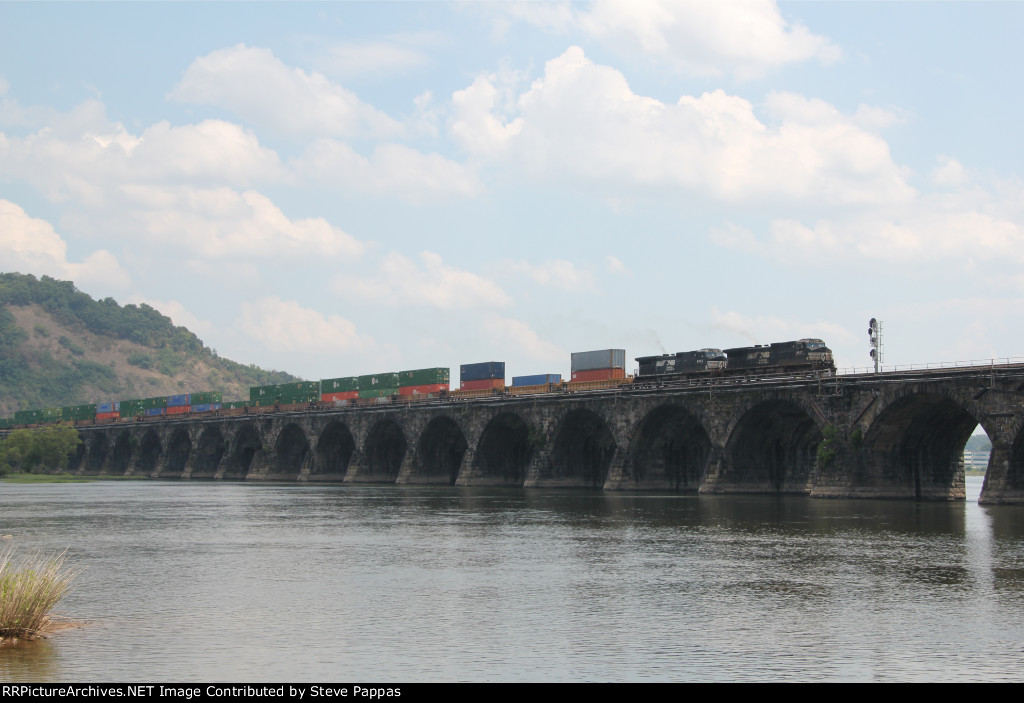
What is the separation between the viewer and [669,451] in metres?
76.0

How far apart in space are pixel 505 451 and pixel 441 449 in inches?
336

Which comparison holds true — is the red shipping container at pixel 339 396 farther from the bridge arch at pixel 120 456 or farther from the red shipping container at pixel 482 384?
the bridge arch at pixel 120 456

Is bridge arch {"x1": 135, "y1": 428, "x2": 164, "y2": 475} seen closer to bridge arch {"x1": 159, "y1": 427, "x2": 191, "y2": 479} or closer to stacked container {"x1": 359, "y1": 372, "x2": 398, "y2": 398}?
bridge arch {"x1": 159, "y1": 427, "x2": 191, "y2": 479}

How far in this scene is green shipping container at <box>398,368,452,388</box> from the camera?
10506 centimetres

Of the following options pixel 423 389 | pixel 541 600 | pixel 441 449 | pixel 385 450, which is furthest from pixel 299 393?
pixel 541 600

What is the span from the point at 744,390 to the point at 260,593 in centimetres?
4622

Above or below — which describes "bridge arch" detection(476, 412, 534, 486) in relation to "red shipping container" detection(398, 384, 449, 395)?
below

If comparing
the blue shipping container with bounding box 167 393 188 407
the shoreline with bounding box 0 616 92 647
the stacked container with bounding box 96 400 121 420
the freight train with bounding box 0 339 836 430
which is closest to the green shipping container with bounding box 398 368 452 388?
the freight train with bounding box 0 339 836 430

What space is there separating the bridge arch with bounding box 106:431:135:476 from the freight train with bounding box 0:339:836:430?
3.88 metres

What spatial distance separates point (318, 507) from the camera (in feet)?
203

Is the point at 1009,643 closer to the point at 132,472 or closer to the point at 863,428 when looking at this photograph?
the point at 863,428

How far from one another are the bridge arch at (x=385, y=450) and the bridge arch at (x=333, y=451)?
182 inches
